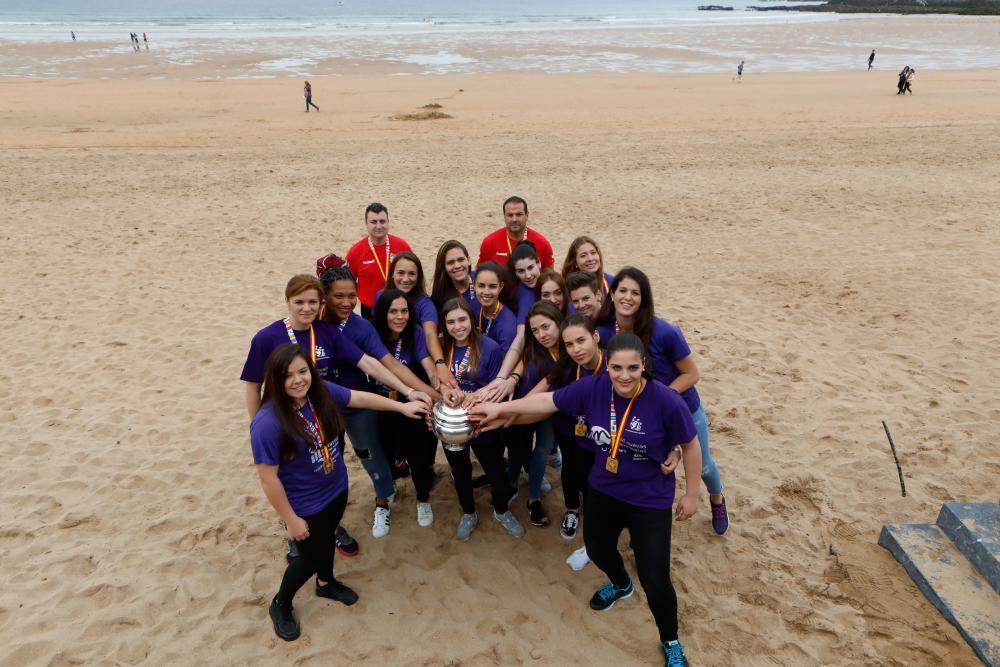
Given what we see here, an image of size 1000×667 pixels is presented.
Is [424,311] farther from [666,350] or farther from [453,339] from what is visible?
[666,350]

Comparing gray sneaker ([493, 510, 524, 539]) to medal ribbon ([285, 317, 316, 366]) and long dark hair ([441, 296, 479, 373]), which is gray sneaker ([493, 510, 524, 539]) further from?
medal ribbon ([285, 317, 316, 366])

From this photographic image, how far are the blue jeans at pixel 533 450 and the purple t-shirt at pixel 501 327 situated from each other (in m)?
0.64

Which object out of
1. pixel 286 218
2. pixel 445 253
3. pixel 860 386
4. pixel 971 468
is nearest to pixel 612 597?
pixel 445 253

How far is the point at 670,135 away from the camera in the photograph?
18.7 m

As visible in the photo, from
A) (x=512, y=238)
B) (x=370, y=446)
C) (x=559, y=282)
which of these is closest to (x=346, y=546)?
(x=370, y=446)

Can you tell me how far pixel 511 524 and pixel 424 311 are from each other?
180 cm

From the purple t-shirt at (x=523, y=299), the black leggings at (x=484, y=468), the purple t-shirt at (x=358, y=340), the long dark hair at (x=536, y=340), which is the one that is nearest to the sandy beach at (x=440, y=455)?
the black leggings at (x=484, y=468)

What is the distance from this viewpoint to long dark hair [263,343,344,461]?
323cm

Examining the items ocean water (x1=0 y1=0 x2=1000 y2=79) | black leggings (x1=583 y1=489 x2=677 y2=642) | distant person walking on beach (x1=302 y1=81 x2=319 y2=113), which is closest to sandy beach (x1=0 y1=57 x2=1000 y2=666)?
black leggings (x1=583 y1=489 x2=677 y2=642)

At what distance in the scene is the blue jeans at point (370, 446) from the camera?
13.9 feet

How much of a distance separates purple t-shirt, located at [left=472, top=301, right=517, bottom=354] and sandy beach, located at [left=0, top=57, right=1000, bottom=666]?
151 centimetres

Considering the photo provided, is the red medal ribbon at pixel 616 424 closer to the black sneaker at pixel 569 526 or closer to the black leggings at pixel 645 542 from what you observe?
the black leggings at pixel 645 542

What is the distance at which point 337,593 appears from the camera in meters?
4.09

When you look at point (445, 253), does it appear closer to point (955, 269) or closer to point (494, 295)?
point (494, 295)
